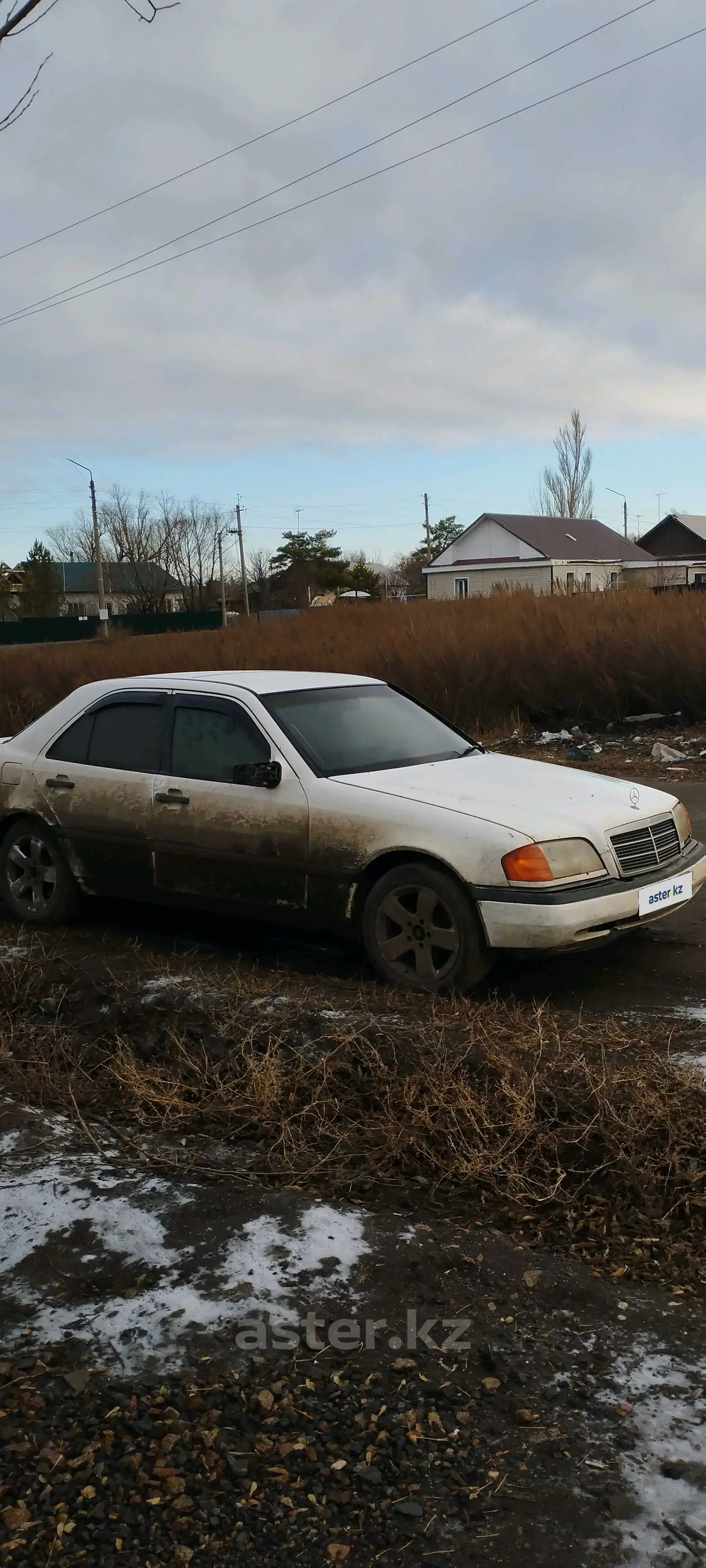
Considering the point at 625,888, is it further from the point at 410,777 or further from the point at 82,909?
the point at 82,909

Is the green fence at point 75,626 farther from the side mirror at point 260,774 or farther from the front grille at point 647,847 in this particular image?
the front grille at point 647,847

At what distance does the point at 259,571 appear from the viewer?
85.1 meters

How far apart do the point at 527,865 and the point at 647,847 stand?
2.63 ft

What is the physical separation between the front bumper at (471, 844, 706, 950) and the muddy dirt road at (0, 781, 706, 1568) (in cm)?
152

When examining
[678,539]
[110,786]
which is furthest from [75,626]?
[110,786]

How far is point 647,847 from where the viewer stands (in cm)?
543

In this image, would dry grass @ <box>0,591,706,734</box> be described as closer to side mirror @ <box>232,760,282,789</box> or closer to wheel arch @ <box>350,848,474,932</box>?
side mirror @ <box>232,760,282,789</box>

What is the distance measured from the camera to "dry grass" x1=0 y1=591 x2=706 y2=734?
15.2m

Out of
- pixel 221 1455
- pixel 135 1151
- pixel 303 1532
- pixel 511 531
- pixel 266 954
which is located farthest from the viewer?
pixel 511 531

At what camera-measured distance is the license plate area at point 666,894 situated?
527 cm

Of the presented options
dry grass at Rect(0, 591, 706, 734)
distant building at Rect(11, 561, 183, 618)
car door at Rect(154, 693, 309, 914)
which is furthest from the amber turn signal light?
distant building at Rect(11, 561, 183, 618)

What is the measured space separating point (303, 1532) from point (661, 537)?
68.3 metres

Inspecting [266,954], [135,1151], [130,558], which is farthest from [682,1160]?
[130,558]

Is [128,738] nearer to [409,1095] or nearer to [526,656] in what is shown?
[409,1095]
